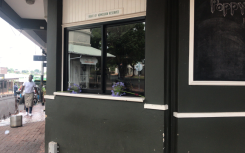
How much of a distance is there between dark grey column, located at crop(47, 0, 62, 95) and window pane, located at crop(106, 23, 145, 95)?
126cm

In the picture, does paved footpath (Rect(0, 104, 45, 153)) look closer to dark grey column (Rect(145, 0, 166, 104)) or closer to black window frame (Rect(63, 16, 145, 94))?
black window frame (Rect(63, 16, 145, 94))

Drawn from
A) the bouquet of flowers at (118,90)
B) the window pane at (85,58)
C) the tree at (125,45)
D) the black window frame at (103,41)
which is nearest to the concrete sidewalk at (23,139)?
the black window frame at (103,41)

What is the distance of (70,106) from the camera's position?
12.4ft

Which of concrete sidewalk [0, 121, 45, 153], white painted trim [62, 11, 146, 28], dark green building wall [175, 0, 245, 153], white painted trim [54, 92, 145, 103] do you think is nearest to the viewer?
dark green building wall [175, 0, 245, 153]

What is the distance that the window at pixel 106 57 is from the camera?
336cm

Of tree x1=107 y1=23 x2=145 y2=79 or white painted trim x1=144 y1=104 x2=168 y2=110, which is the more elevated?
tree x1=107 y1=23 x2=145 y2=79

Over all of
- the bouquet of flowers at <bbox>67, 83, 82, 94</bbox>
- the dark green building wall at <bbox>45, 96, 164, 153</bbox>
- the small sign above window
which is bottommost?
the dark green building wall at <bbox>45, 96, 164, 153</bbox>

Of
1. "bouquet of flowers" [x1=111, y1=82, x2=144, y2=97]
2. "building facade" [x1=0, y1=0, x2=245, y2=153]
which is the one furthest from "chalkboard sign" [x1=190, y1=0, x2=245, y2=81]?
"bouquet of flowers" [x1=111, y1=82, x2=144, y2=97]

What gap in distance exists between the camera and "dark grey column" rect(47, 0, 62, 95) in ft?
13.2

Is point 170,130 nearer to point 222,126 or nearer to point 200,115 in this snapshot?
point 200,115

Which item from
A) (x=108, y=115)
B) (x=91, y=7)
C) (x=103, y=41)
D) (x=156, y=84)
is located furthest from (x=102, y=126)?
(x=91, y=7)

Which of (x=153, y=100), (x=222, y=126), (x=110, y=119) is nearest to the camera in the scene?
(x=222, y=126)

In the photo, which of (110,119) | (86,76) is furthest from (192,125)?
(86,76)

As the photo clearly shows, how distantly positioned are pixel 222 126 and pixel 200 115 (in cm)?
39
